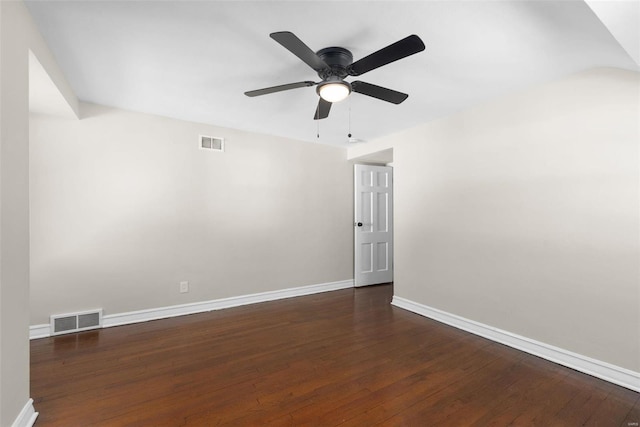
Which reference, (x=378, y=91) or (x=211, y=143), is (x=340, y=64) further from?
(x=211, y=143)

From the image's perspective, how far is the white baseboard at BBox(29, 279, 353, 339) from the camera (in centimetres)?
296

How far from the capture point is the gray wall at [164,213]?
2.77m

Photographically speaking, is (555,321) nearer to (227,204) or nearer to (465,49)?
(465,49)

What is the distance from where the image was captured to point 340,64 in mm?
1896

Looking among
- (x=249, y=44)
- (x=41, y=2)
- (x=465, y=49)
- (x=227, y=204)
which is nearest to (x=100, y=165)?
(x=227, y=204)

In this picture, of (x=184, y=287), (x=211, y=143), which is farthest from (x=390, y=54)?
(x=184, y=287)

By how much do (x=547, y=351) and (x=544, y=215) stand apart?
3.74 feet

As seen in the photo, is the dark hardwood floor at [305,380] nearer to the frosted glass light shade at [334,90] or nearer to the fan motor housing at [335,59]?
the frosted glass light shade at [334,90]

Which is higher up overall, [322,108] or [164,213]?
[322,108]

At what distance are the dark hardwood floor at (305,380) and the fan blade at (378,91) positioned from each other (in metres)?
2.09

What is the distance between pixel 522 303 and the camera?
8.27 feet

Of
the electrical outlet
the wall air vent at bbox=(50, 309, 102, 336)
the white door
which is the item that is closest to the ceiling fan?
the electrical outlet

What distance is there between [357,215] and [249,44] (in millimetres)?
3191

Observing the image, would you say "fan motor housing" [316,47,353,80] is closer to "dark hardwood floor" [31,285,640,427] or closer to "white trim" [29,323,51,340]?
"dark hardwood floor" [31,285,640,427]
